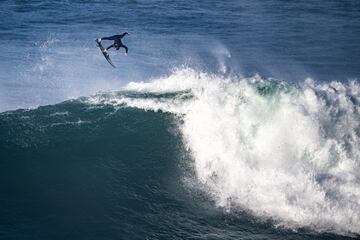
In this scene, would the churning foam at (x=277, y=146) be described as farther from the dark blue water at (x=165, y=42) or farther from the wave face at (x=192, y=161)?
the dark blue water at (x=165, y=42)

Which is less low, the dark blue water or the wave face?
the dark blue water

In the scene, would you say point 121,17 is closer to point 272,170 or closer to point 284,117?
point 284,117

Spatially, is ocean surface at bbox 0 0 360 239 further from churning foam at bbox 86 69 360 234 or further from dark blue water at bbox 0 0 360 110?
dark blue water at bbox 0 0 360 110

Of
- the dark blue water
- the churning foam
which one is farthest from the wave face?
the dark blue water

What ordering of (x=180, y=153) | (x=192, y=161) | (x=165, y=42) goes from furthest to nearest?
(x=165, y=42) → (x=180, y=153) → (x=192, y=161)

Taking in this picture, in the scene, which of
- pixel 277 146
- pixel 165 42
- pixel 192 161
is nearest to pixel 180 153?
pixel 192 161

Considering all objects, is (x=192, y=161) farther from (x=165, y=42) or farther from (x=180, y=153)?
(x=165, y=42)

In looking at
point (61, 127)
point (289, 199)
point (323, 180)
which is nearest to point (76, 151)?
point (61, 127)
